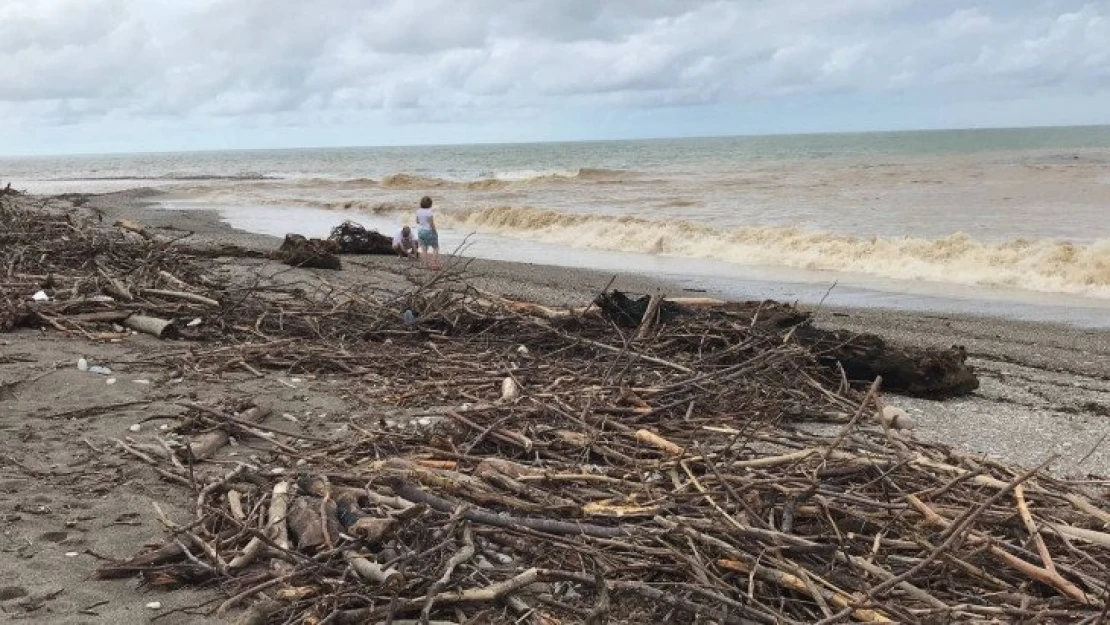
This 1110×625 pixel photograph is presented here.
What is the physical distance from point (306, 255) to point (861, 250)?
32.6ft

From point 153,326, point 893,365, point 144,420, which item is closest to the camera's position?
point 144,420

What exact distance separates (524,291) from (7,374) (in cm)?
653

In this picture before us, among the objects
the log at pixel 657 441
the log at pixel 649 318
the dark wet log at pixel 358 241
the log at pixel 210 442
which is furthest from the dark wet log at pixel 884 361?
the dark wet log at pixel 358 241

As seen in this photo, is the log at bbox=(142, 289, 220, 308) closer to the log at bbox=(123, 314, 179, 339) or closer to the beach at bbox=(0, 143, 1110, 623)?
the log at bbox=(123, 314, 179, 339)

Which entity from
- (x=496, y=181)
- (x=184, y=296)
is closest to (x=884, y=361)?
(x=184, y=296)

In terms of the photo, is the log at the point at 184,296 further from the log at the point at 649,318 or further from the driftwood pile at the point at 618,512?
the log at the point at 649,318

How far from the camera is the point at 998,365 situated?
7.30 m

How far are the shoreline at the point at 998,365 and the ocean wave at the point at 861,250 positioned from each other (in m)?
3.49

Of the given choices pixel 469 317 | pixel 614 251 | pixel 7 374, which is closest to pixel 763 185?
pixel 614 251

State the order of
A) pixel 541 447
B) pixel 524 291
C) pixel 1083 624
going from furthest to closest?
pixel 524 291
pixel 541 447
pixel 1083 624

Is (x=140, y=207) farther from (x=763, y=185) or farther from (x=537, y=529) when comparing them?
(x=537, y=529)

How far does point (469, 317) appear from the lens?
668 centimetres

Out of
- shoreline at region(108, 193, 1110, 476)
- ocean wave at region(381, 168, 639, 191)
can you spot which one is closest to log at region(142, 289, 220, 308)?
shoreline at region(108, 193, 1110, 476)

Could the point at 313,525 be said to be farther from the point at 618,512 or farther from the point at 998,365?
the point at 998,365
